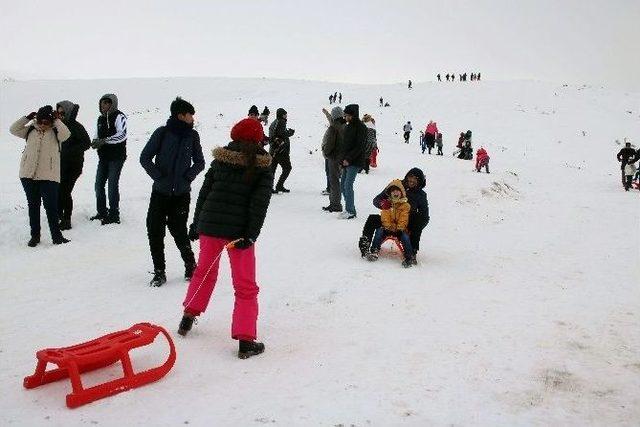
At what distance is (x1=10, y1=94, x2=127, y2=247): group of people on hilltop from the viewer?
24.0ft

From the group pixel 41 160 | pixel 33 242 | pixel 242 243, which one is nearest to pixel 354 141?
pixel 41 160

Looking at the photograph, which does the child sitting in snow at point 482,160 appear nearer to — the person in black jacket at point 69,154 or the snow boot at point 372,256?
the snow boot at point 372,256

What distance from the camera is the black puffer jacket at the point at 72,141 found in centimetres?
820

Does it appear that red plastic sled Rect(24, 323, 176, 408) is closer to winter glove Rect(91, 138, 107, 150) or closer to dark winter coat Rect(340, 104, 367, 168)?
winter glove Rect(91, 138, 107, 150)

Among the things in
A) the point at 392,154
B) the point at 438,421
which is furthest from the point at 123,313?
the point at 392,154

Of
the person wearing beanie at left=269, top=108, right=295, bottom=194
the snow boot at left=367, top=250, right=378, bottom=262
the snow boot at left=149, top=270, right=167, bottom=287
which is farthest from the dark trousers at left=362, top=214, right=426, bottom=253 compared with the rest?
the person wearing beanie at left=269, top=108, right=295, bottom=194

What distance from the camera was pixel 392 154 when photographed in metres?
21.3

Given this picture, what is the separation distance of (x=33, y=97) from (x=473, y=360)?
52985 mm

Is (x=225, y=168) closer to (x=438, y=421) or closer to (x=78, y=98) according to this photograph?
(x=438, y=421)

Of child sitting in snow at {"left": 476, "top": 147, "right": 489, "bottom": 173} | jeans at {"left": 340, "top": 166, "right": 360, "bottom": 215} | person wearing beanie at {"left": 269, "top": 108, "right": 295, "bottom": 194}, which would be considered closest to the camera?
jeans at {"left": 340, "top": 166, "right": 360, "bottom": 215}

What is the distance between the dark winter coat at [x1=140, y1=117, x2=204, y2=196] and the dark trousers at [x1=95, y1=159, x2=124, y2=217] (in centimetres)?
280

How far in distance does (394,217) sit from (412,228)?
11.9 inches

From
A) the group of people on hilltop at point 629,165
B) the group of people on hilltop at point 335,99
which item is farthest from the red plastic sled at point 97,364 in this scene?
the group of people on hilltop at point 335,99

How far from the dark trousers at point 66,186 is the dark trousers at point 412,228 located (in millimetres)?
4505
